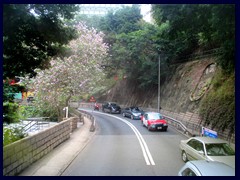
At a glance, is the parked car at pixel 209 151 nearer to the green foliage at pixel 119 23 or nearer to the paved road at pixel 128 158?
the paved road at pixel 128 158

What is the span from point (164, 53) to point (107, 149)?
21.8 meters

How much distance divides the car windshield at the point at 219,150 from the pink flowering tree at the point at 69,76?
15491mm

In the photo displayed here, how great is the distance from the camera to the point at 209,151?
11242 millimetres

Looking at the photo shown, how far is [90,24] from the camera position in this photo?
38219mm

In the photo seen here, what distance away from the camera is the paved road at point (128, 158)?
10977 millimetres

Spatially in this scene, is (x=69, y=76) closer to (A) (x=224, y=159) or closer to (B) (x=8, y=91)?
(B) (x=8, y=91)

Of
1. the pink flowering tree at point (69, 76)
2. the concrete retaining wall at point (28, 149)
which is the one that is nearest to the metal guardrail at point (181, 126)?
the pink flowering tree at point (69, 76)

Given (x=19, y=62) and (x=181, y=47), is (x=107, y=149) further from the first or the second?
(x=181, y=47)

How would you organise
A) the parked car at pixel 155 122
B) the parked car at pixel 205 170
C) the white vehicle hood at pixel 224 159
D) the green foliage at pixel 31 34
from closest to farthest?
the parked car at pixel 205 170, the green foliage at pixel 31 34, the white vehicle hood at pixel 224 159, the parked car at pixel 155 122

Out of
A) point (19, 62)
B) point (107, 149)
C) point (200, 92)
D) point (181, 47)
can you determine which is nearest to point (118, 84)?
point (181, 47)

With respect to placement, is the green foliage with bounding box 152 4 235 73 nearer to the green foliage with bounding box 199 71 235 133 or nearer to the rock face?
the green foliage with bounding box 199 71 235 133

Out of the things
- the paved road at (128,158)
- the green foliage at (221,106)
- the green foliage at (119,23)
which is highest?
the green foliage at (119,23)

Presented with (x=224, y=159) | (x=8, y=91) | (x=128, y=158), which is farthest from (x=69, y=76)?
(x=224, y=159)

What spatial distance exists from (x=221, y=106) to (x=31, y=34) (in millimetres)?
14286
